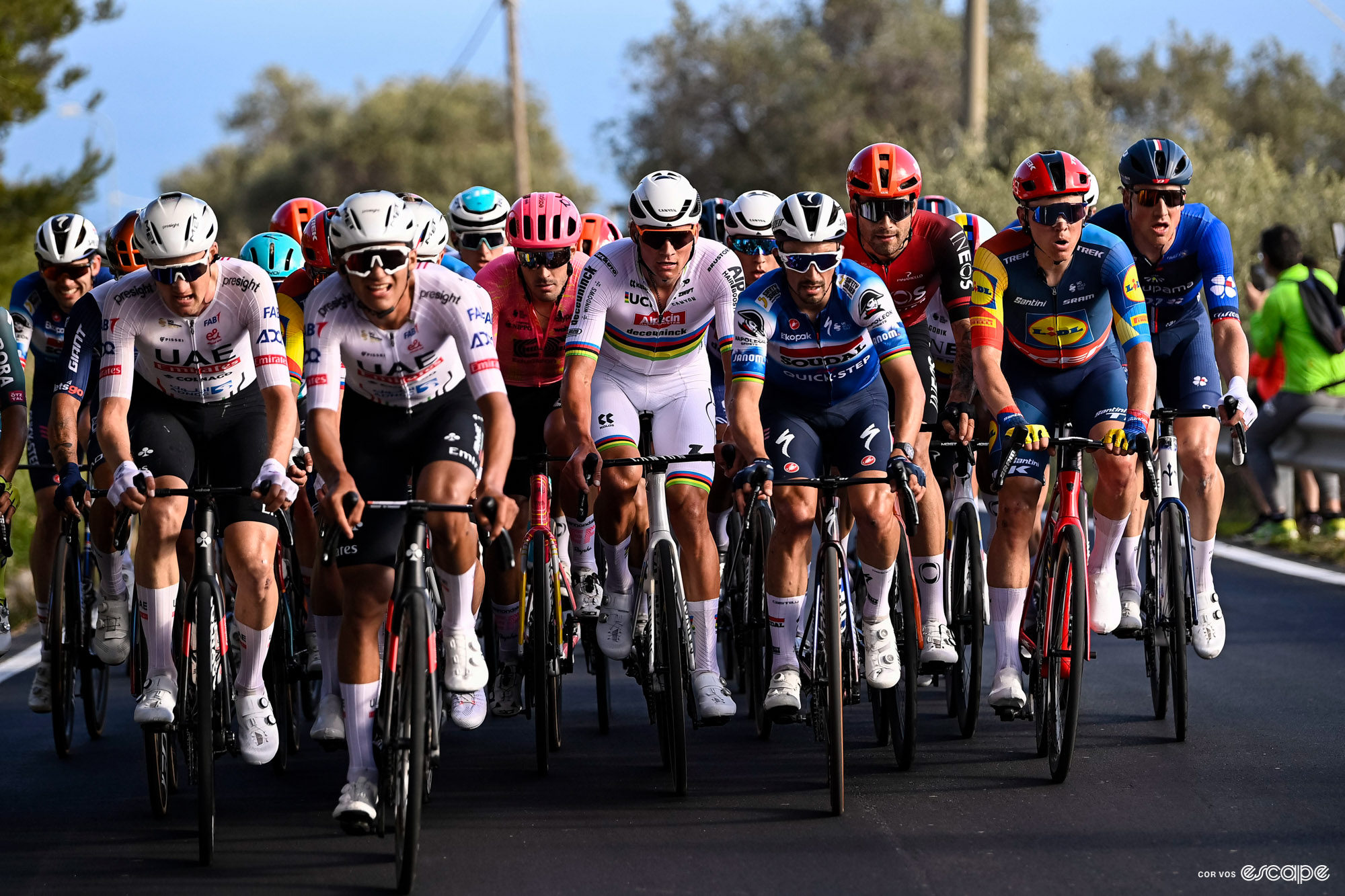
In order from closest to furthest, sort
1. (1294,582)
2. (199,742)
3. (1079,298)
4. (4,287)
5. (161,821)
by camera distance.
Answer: (199,742)
(161,821)
(1079,298)
(1294,582)
(4,287)

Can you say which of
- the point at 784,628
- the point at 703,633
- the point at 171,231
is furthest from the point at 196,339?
the point at 784,628

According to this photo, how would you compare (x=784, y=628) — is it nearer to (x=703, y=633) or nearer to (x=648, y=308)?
(x=703, y=633)

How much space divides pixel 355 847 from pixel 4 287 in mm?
→ 20708

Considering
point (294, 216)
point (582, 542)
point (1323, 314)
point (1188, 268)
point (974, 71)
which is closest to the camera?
point (582, 542)

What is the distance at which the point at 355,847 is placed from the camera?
6.38 m

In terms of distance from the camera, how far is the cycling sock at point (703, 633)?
740cm

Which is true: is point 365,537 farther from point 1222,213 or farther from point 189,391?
point 1222,213

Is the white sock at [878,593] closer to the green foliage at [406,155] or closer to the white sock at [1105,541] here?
the white sock at [1105,541]

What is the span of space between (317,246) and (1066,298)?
146 inches

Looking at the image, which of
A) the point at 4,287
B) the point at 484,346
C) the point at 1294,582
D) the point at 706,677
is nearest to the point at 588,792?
the point at 706,677

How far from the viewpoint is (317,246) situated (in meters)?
8.69

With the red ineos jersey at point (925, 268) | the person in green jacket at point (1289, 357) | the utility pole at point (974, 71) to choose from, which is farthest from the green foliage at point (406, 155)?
the red ineos jersey at point (925, 268)

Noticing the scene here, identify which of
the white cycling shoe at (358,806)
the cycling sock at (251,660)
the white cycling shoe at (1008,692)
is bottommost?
the white cycling shoe at (358,806)

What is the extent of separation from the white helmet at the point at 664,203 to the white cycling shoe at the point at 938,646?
2.14m
